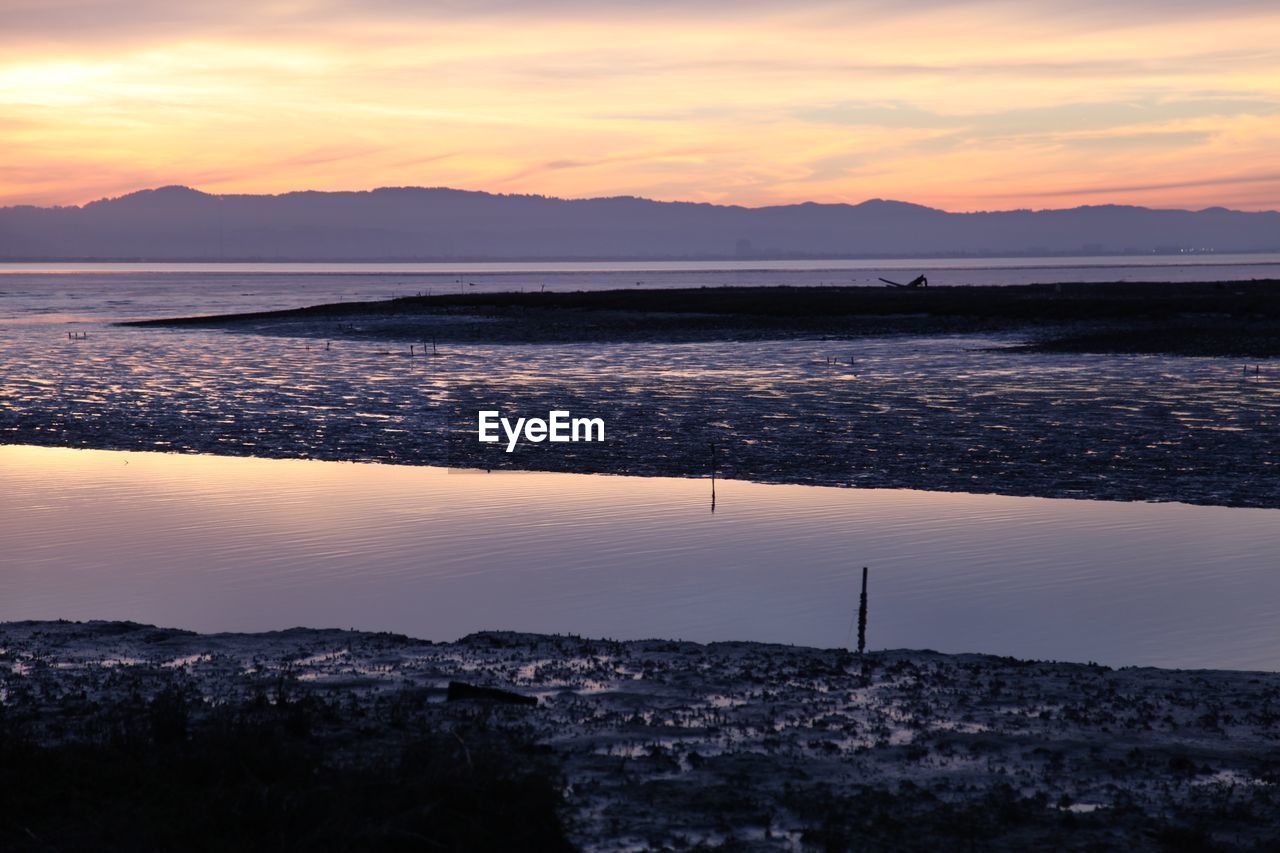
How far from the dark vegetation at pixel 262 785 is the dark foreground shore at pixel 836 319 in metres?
44.2

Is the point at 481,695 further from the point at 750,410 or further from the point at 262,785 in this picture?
the point at 750,410

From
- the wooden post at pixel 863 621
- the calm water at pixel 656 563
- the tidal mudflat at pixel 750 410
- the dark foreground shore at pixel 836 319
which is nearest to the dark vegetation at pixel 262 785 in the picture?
the calm water at pixel 656 563

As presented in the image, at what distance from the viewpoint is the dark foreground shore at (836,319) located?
54.4m

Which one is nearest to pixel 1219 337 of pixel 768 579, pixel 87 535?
pixel 768 579

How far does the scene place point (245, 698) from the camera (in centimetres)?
1143

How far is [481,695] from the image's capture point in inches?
454

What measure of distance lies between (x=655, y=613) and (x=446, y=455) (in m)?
13.9

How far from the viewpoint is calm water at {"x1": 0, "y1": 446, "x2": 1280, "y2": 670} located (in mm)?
15367

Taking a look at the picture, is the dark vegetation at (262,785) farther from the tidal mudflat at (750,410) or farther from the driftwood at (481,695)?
the tidal mudflat at (750,410)

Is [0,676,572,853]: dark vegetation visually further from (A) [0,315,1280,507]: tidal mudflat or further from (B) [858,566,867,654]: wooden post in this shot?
(A) [0,315,1280,507]: tidal mudflat

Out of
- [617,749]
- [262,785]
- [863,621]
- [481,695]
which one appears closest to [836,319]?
[863,621]

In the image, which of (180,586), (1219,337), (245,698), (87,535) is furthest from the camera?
(1219,337)

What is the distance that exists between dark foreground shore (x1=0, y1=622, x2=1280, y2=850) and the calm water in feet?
5.82

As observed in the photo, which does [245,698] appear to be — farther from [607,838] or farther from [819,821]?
[819,821]
